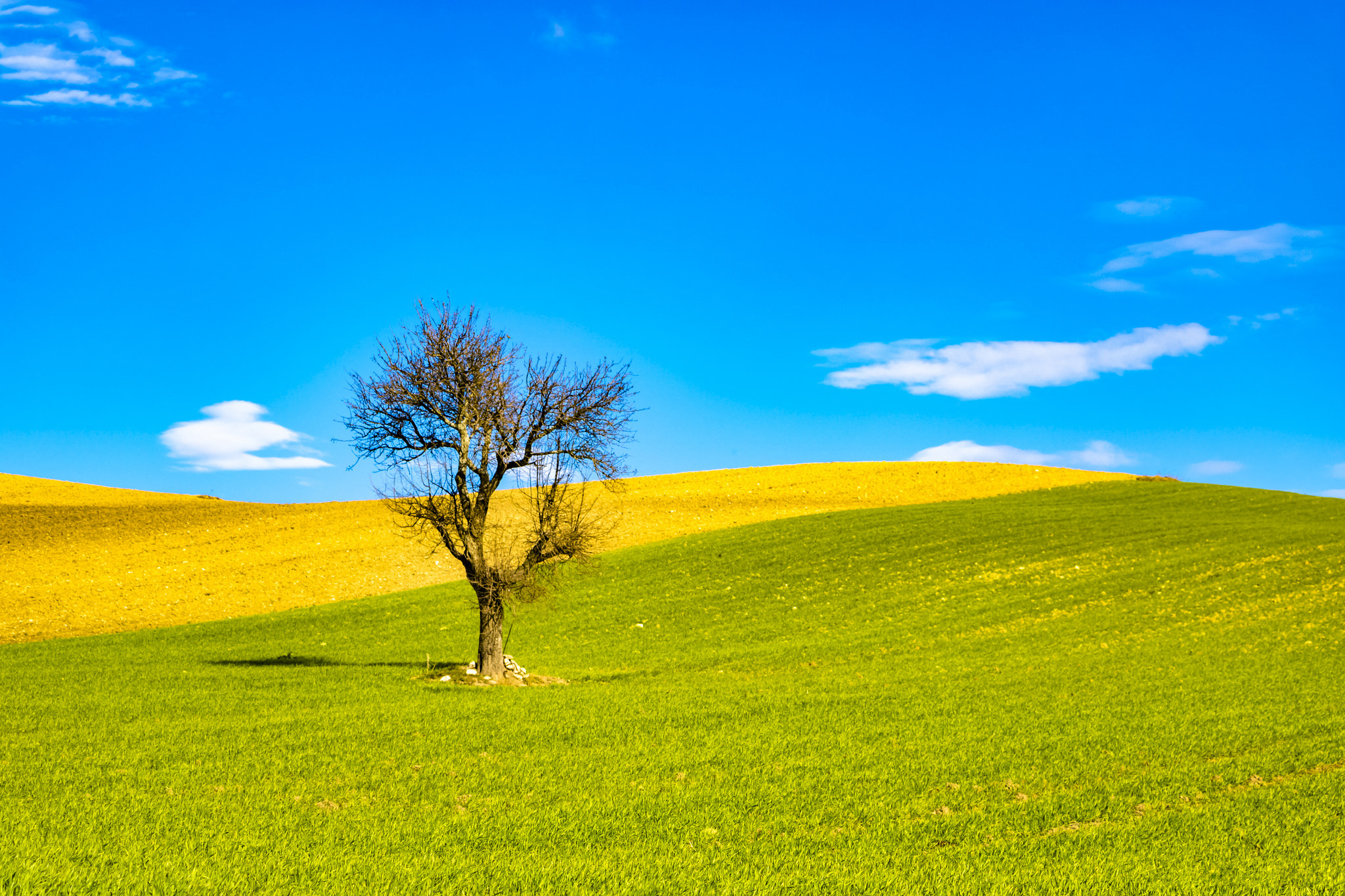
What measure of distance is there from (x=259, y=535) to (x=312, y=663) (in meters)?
33.7

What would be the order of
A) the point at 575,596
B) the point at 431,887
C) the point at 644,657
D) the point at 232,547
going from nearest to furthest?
the point at 431,887 < the point at 644,657 < the point at 575,596 < the point at 232,547

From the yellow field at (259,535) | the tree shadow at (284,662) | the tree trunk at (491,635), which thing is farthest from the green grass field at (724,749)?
the yellow field at (259,535)

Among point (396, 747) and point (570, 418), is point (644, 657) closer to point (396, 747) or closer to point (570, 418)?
point (570, 418)

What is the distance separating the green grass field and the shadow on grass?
236mm

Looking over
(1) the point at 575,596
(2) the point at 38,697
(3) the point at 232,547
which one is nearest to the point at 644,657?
(1) the point at 575,596

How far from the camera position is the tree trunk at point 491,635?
24.3 m

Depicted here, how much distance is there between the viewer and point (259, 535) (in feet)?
188

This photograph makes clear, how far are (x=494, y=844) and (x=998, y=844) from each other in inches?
243

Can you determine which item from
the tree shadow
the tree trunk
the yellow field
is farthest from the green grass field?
the yellow field

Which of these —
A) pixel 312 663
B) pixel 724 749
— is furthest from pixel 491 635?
pixel 724 749

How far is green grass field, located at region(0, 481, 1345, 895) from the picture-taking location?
989 centimetres

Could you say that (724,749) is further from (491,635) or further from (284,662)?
(284,662)

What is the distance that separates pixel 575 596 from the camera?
3900cm

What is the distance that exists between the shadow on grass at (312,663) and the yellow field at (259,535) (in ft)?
42.3
